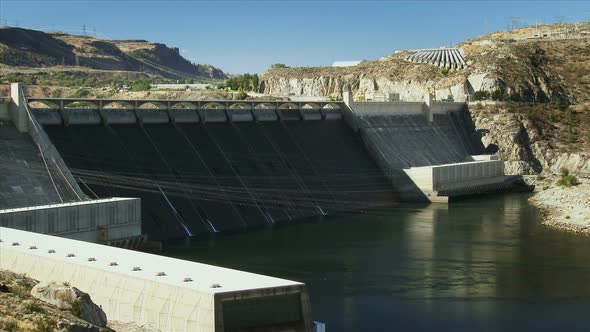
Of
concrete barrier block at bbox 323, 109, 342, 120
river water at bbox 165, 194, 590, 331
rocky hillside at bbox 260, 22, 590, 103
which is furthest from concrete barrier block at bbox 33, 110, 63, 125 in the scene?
rocky hillside at bbox 260, 22, 590, 103

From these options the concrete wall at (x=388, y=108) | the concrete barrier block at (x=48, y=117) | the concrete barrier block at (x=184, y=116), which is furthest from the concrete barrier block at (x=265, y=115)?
the concrete barrier block at (x=48, y=117)

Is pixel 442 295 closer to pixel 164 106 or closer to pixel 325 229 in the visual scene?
pixel 325 229

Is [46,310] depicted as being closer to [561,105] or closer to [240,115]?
[240,115]

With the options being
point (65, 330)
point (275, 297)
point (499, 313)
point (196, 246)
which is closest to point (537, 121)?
point (196, 246)

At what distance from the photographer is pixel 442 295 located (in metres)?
28.4

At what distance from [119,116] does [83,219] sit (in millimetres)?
12830

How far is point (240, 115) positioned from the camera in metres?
51.3

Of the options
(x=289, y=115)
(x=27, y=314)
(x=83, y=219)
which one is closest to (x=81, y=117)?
(x=83, y=219)

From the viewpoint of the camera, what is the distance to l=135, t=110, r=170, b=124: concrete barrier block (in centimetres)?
4494

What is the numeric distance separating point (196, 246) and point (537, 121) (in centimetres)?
4329

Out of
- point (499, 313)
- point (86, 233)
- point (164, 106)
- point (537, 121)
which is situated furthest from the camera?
point (537, 121)

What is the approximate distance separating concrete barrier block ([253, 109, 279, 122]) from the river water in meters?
8.72

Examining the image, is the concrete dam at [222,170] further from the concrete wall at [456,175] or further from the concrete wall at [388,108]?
the concrete wall at [388,108]

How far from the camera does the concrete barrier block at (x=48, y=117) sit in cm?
3953
